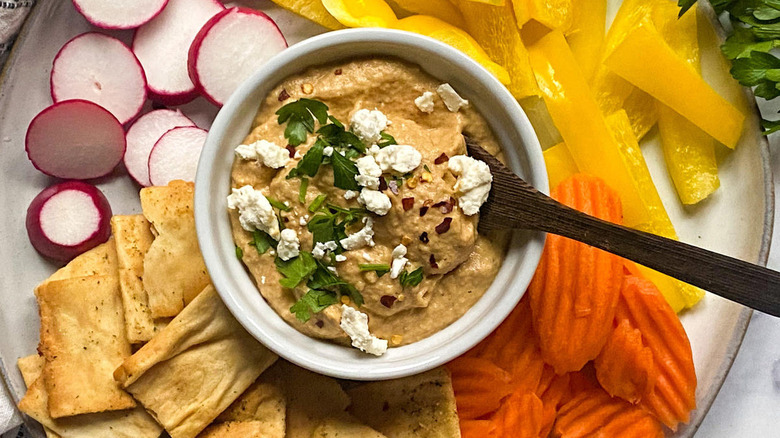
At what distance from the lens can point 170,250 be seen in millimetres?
2406

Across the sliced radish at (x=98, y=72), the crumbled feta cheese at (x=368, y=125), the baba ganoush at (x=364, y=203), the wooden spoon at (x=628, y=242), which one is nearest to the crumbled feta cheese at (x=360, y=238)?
the baba ganoush at (x=364, y=203)

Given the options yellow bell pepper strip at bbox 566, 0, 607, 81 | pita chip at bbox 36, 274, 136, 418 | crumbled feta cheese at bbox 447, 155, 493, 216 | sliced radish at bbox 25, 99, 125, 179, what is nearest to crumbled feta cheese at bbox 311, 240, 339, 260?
crumbled feta cheese at bbox 447, 155, 493, 216

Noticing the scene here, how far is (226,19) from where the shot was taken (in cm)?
251

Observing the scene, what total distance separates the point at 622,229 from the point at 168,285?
1.40 metres

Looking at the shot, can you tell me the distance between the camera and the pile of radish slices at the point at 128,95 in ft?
8.25

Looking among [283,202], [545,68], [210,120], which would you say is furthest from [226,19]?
[545,68]

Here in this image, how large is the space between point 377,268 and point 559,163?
88 centimetres

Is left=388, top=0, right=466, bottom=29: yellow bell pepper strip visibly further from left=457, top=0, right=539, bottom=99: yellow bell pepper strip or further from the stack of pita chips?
the stack of pita chips

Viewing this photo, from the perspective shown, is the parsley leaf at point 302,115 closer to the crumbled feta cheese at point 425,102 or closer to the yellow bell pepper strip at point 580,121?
the crumbled feta cheese at point 425,102

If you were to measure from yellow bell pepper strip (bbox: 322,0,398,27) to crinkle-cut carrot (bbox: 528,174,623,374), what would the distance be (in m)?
0.81

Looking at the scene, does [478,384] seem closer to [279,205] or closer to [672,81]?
[279,205]

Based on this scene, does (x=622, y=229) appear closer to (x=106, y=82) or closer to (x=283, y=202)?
(x=283, y=202)

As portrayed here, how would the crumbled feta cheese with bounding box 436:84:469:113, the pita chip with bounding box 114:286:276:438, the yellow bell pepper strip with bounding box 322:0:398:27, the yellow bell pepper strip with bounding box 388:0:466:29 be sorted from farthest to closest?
the yellow bell pepper strip with bounding box 388:0:466:29
the yellow bell pepper strip with bounding box 322:0:398:27
the pita chip with bounding box 114:286:276:438
the crumbled feta cheese with bounding box 436:84:469:113

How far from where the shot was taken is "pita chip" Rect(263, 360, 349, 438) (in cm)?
250
